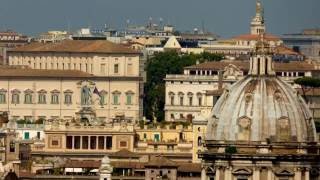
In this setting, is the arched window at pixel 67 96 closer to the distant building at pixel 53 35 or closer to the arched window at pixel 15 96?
the arched window at pixel 15 96

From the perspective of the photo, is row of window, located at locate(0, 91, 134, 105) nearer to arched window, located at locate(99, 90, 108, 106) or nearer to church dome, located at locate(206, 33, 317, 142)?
arched window, located at locate(99, 90, 108, 106)

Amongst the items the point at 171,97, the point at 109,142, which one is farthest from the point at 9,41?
the point at 109,142

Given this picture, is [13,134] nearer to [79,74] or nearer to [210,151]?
[79,74]

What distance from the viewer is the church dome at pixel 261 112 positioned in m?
40.3

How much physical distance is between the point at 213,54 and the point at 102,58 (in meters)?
14.5

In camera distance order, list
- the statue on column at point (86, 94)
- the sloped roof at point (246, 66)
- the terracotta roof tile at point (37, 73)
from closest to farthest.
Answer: the sloped roof at point (246, 66) → the statue on column at point (86, 94) → the terracotta roof tile at point (37, 73)

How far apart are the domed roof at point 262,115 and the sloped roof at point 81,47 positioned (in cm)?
8523

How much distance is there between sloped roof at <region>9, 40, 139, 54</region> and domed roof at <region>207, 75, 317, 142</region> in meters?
85.2

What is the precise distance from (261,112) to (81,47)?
89414 mm

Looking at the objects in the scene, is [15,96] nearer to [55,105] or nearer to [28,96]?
[28,96]

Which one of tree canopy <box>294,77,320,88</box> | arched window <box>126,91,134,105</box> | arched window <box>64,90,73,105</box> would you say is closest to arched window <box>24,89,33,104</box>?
arched window <box>64,90,73,105</box>

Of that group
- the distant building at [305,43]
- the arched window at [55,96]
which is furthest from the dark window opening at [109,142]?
the distant building at [305,43]

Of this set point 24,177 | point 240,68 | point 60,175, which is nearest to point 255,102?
point 24,177

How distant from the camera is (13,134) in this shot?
8581 cm
